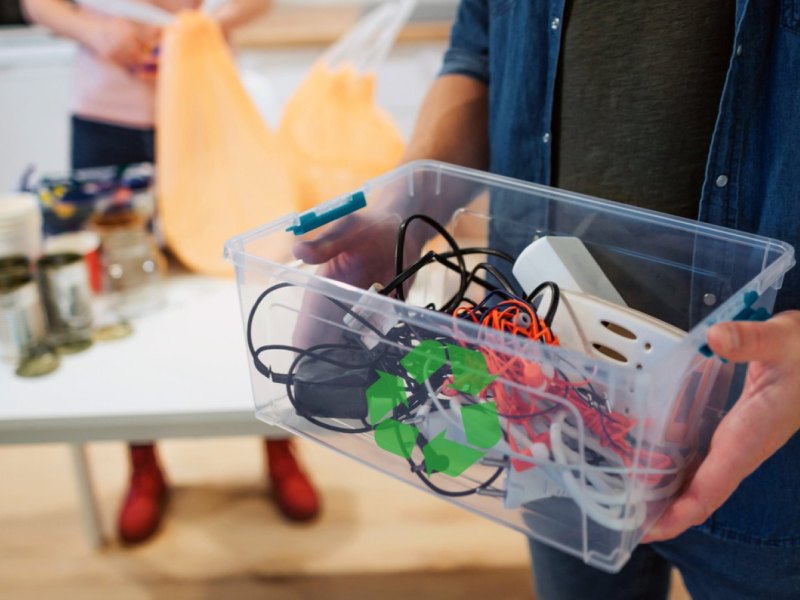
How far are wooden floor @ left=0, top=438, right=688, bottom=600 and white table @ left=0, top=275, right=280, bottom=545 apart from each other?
587 mm

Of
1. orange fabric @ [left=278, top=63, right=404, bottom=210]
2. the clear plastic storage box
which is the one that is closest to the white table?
orange fabric @ [left=278, top=63, right=404, bottom=210]

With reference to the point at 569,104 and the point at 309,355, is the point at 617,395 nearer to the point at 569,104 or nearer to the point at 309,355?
the point at 309,355

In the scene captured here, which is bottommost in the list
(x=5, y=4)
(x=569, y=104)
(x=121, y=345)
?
(x=121, y=345)

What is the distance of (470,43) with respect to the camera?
0.81m

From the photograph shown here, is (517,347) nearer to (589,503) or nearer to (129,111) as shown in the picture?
(589,503)

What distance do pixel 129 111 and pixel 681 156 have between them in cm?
120

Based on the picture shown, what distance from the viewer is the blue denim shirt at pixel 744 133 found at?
1.86 feet

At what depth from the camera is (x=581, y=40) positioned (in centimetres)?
68

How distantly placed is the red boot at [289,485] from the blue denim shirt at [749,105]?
112 cm

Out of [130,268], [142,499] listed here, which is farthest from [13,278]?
[142,499]

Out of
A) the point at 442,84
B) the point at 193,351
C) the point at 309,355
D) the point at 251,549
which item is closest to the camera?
the point at 309,355

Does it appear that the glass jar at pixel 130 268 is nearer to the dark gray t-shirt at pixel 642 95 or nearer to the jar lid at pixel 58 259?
the jar lid at pixel 58 259

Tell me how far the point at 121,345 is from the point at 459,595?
2.62 ft

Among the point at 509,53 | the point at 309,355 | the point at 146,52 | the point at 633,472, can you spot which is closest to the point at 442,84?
the point at 509,53
